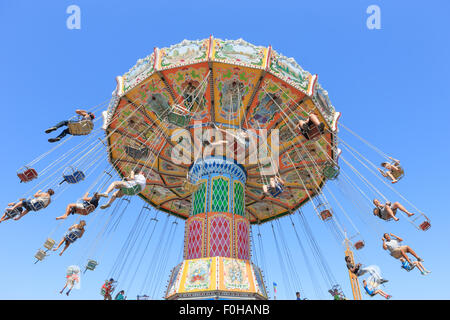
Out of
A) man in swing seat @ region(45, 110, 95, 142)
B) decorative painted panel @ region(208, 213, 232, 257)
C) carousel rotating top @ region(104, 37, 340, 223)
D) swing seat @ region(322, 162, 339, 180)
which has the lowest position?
decorative painted panel @ region(208, 213, 232, 257)

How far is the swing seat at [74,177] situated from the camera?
36.2 ft

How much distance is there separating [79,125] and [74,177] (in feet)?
5.62

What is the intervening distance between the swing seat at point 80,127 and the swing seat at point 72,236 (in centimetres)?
324

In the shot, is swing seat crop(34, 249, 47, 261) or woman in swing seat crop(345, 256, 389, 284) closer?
woman in swing seat crop(345, 256, 389, 284)

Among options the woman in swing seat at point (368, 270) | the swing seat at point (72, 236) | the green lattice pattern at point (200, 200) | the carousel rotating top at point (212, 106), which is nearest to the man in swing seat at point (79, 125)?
the carousel rotating top at point (212, 106)

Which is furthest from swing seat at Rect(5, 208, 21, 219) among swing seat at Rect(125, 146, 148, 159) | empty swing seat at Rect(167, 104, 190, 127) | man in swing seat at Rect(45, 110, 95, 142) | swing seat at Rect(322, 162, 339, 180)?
swing seat at Rect(322, 162, 339, 180)

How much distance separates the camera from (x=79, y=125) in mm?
11109

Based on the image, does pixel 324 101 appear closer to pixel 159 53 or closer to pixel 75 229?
pixel 159 53

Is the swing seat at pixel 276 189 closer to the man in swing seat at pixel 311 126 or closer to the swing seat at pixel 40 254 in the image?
the man in swing seat at pixel 311 126

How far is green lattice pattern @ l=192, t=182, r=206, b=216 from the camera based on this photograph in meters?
13.0

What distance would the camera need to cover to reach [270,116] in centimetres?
1362

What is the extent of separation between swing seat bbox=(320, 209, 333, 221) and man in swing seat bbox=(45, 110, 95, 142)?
8.92m

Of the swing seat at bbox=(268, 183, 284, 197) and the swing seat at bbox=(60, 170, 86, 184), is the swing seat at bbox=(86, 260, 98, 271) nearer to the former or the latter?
Result: the swing seat at bbox=(60, 170, 86, 184)
